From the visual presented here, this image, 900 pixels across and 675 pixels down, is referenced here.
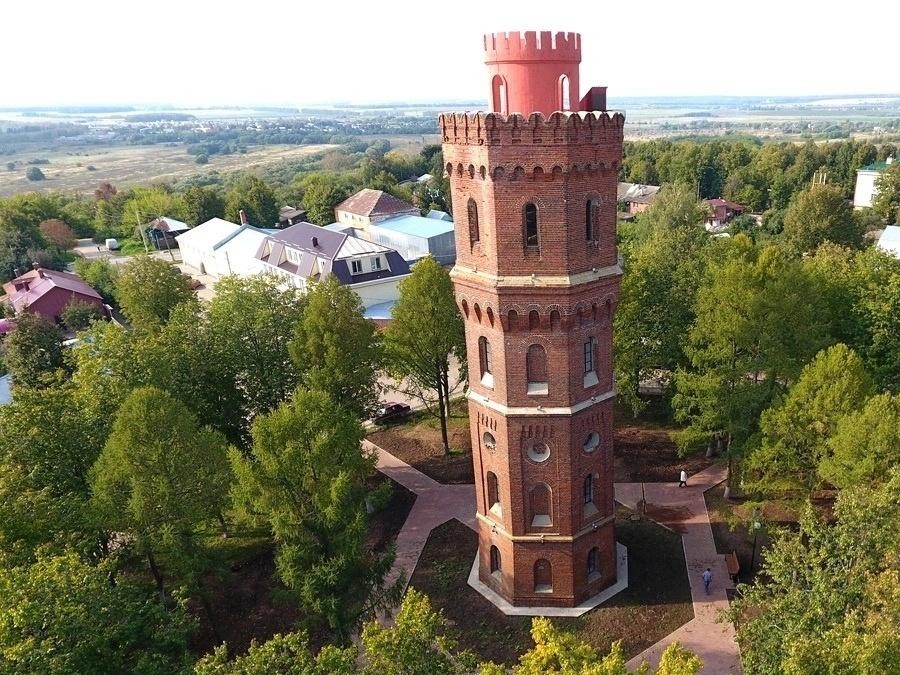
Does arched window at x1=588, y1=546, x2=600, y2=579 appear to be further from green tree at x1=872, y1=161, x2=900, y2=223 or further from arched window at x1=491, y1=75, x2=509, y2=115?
green tree at x1=872, y1=161, x2=900, y2=223

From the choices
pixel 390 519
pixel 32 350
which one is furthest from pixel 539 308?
pixel 32 350

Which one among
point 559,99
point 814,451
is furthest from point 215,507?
point 814,451

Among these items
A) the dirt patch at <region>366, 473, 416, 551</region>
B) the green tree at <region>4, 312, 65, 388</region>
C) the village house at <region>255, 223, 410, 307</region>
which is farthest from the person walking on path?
the green tree at <region>4, 312, 65, 388</region>

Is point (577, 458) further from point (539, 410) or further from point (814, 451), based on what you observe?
point (814, 451)

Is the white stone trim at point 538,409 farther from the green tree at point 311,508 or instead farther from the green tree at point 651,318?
the green tree at point 651,318

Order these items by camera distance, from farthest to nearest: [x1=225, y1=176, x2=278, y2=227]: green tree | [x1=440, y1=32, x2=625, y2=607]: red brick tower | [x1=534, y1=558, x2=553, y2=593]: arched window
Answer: [x1=225, y1=176, x2=278, y2=227]: green tree < [x1=534, y1=558, x2=553, y2=593]: arched window < [x1=440, y1=32, x2=625, y2=607]: red brick tower
